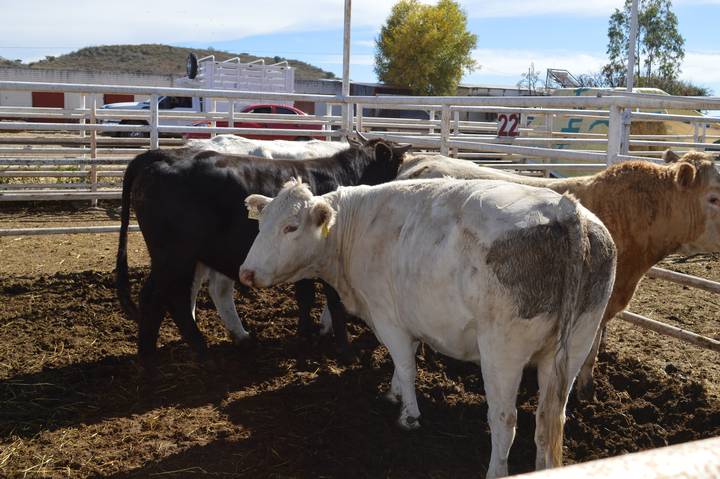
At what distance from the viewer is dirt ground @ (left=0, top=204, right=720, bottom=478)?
12.2 ft

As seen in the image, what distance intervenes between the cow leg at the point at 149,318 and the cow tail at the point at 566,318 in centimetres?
292

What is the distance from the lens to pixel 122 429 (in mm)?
4062

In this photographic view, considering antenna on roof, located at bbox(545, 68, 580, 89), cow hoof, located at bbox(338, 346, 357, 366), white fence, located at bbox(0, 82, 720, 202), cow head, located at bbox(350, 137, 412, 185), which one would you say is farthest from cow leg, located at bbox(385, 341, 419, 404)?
antenna on roof, located at bbox(545, 68, 580, 89)

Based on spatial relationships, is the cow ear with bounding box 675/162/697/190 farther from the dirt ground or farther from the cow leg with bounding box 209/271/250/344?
the cow leg with bounding box 209/271/250/344

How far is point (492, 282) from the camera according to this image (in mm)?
3135

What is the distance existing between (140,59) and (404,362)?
302ft

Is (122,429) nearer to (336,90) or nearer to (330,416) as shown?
(330,416)

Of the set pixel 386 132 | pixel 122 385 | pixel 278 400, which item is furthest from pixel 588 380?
pixel 386 132

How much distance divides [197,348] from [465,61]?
43.7 metres

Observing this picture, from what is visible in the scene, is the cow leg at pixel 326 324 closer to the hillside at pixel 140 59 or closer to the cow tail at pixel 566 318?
the cow tail at pixel 566 318

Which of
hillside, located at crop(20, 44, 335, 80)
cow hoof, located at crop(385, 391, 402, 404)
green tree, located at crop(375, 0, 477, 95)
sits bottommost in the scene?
cow hoof, located at crop(385, 391, 402, 404)

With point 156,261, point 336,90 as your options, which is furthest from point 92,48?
point 156,261

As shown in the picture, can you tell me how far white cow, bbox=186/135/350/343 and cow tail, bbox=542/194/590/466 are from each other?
2.90 metres

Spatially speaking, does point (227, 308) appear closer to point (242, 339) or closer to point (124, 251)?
point (242, 339)
